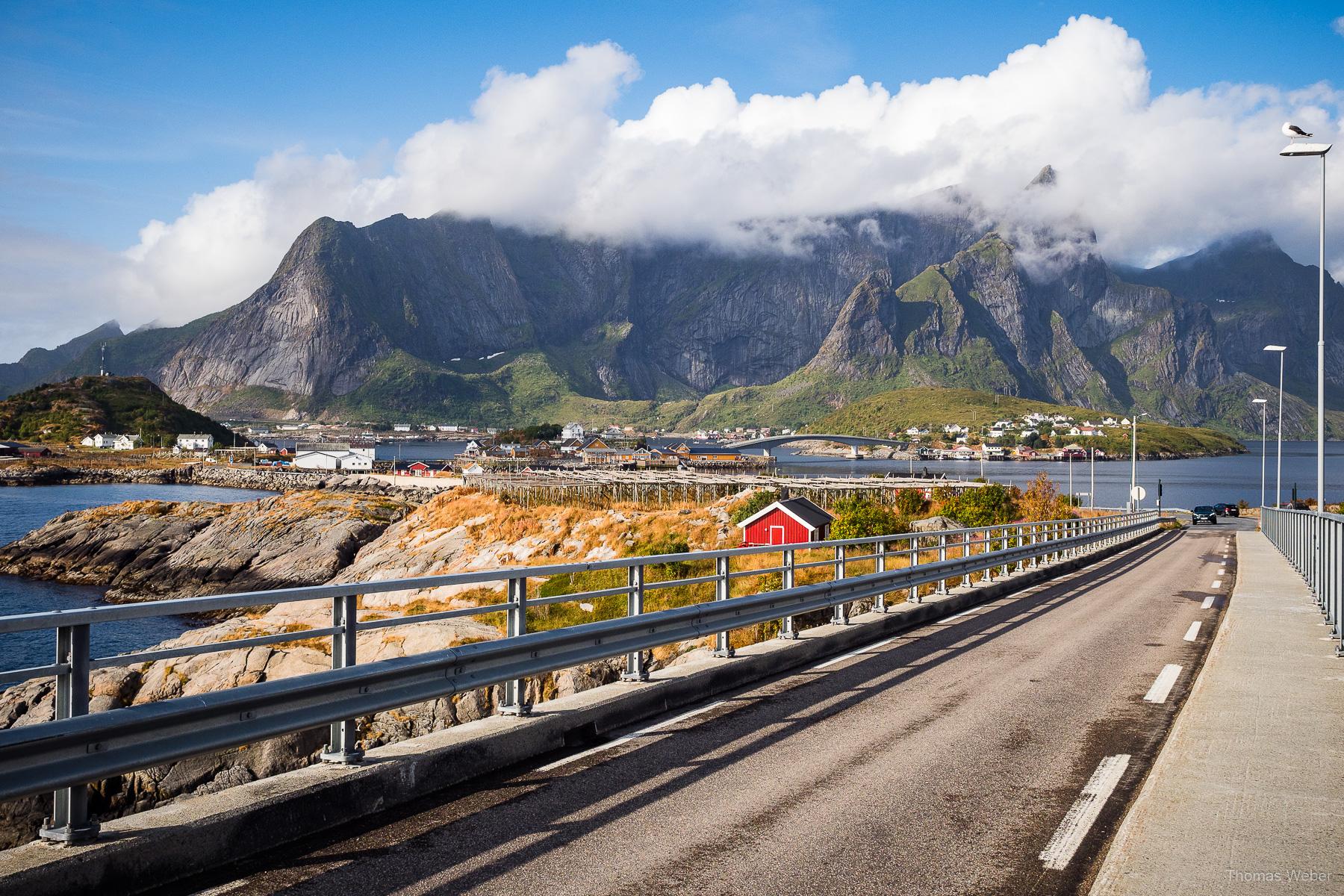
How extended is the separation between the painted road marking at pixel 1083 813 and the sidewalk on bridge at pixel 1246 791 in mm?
231

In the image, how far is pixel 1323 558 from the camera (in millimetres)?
17797

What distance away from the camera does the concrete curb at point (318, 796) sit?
518 centimetres

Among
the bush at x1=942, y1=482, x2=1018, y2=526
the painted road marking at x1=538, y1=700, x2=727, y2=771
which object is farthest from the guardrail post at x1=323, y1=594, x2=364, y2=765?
the bush at x1=942, y1=482, x2=1018, y2=526

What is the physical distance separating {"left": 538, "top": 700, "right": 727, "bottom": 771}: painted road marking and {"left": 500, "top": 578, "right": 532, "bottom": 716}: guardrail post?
0.62m

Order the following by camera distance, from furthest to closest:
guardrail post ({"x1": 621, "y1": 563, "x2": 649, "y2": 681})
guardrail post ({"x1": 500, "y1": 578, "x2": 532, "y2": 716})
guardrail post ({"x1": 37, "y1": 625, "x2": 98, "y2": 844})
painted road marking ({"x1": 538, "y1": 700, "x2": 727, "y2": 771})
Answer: guardrail post ({"x1": 621, "y1": 563, "x2": 649, "y2": 681}) < guardrail post ({"x1": 500, "y1": 578, "x2": 532, "y2": 716}) < painted road marking ({"x1": 538, "y1": 700, "x2": 727, "y2": 771}) < guardrail post ({"x1": 37, "y1": 625, "x2": 98, "y2": 844})

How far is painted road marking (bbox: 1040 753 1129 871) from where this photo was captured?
622cm

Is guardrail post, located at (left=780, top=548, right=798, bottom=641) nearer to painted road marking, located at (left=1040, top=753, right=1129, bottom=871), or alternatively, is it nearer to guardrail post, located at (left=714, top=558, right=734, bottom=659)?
guardrail post, located at (left=714, top=558, right=734, bottom=659)

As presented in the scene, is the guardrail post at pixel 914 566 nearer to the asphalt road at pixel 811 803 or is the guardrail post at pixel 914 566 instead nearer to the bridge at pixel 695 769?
the bridge at pixel 695 769

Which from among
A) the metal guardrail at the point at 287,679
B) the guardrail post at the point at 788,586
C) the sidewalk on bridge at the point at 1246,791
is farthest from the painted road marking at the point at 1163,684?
the metal guardrail at the point at 287,679

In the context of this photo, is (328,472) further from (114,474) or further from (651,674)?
(651,674)

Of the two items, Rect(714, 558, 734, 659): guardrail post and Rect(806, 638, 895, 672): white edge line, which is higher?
Rect(714, 558, 734, 659): guardrail post

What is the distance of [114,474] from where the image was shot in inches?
6609

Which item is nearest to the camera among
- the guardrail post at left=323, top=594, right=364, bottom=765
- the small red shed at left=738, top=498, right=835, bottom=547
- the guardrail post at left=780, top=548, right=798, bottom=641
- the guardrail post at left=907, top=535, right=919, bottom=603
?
the guardrail post at left=323, top=594, right=364, bottom=765

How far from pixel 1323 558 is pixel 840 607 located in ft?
29.1
